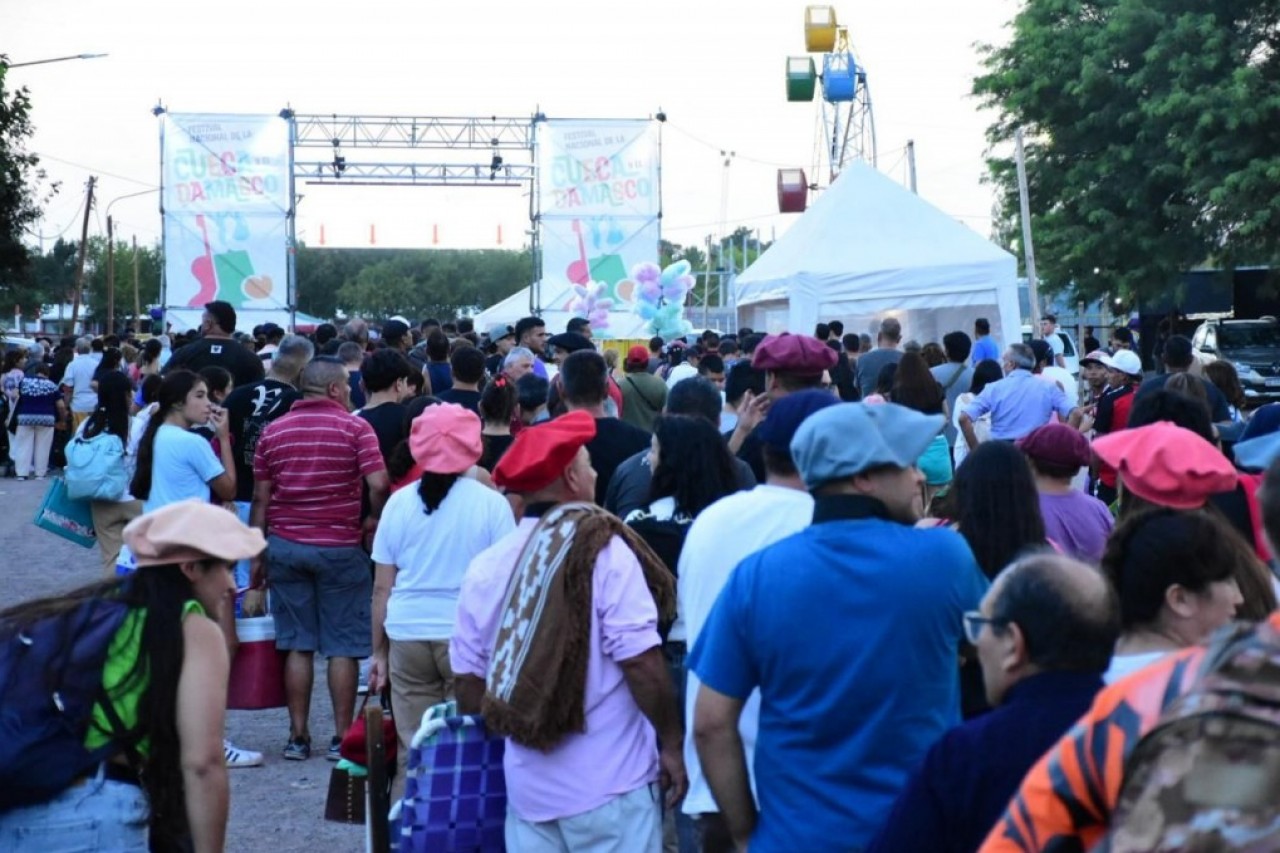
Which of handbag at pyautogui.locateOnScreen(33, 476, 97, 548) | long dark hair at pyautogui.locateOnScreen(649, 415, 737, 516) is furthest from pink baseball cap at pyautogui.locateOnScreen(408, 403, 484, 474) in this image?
handbag at pyautogui.locateOnScreen(33, 476, 97, 548)

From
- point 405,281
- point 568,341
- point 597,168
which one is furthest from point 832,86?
point 405,281

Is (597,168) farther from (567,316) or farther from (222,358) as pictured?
(222,358)

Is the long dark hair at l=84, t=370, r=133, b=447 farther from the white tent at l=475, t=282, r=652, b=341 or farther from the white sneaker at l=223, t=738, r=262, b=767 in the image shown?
the white tent at l=475, t=282, r=652, b=341

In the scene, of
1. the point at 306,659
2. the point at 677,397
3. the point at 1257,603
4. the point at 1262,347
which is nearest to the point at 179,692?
the point at 1257,603

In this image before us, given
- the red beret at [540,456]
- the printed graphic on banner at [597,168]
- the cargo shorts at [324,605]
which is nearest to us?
the red beret at [540,456]

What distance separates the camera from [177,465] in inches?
314

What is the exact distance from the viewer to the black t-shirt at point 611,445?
6898 mm

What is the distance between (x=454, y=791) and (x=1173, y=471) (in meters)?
2.10

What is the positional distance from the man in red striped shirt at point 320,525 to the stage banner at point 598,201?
2465cm

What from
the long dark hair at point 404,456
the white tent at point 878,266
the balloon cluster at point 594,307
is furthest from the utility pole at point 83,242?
the long dark hair at point 404,456

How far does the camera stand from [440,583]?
6203 millimetres

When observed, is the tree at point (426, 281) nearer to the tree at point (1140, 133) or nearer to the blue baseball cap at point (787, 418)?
the tree at point (1140, 133)

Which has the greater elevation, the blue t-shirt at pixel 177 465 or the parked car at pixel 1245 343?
the parked car at pixel 1245 343

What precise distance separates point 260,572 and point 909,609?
17.3 ft
